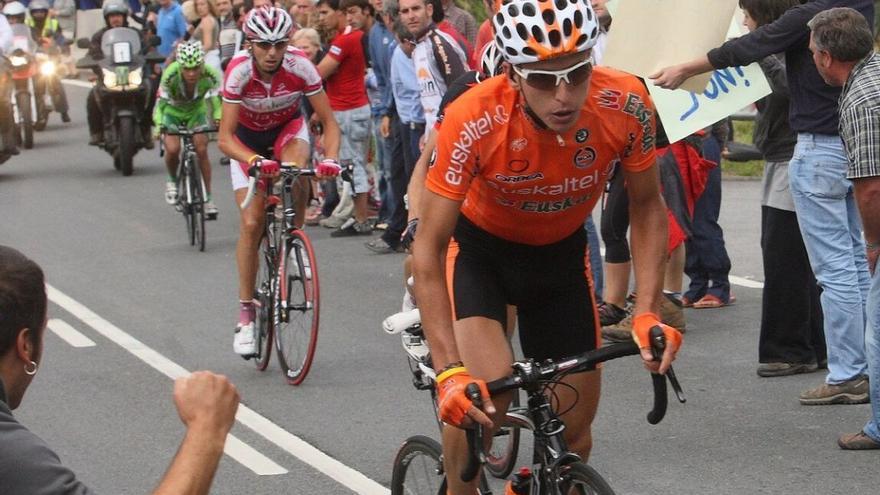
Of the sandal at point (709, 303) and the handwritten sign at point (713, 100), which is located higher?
the handwritten sign at point (713, 100)

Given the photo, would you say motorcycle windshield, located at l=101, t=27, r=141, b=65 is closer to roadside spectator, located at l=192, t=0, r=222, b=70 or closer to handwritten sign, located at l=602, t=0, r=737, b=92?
roadside spectator, located at l=192, t=0, r=222, b=70

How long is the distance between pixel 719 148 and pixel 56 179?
1125cm

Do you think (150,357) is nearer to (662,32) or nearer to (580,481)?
(662,32)

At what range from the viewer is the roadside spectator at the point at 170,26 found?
2556cm

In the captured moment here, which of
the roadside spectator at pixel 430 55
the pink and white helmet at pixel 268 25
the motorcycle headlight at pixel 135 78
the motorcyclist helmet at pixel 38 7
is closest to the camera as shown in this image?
the pink and white helmet at pixel 268 25

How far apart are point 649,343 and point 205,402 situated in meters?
1.67

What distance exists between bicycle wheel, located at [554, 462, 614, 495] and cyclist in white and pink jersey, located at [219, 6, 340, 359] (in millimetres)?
4758

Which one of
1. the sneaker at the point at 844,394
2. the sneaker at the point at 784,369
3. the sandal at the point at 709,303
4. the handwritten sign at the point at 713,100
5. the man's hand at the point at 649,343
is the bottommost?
the sandal at the point at 709,303

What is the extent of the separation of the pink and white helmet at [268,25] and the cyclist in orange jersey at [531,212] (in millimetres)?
4121

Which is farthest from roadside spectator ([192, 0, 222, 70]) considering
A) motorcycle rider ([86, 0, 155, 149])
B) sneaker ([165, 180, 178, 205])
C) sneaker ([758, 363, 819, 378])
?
sneaker ([758, 363, 819, 378])

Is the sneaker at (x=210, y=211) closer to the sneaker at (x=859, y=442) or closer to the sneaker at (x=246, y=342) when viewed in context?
the sneaker at (x=246, y=342)

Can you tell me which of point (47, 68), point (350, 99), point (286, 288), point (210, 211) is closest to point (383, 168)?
point (350, 99)

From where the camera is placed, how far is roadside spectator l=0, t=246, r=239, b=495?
3447 mm

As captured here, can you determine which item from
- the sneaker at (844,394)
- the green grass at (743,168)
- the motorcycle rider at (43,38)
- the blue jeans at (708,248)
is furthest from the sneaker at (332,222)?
the motorcycle rider at (43,38)
